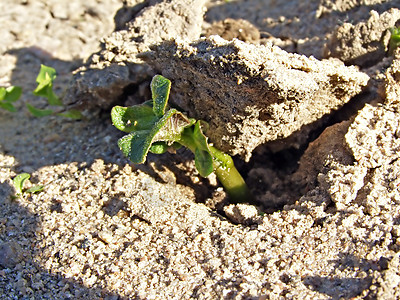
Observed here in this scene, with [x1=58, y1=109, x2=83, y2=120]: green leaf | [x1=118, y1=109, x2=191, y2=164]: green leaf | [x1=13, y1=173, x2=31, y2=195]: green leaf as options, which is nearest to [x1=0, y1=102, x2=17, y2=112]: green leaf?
[x1=58, y1=109, x2=83, y2=120]: green leaf

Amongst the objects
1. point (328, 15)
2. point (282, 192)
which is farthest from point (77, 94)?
point (328, 15)

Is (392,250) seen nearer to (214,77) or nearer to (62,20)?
(214,77)

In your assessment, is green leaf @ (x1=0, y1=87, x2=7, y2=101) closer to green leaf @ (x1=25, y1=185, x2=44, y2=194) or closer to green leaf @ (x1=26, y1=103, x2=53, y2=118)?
green leaf @ (x1=26, y1=103, x2=53, y2=118)

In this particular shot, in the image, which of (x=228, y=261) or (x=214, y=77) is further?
(x=214, y=77)

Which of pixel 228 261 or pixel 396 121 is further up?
pixel 396 121

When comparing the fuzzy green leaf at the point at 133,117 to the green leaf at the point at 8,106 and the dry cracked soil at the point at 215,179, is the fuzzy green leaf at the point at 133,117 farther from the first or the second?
the green leaf at the point at 8,106

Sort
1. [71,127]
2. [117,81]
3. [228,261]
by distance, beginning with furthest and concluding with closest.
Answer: [71,127] < [117,81] < [228,261]

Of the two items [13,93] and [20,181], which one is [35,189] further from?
[13,93]
